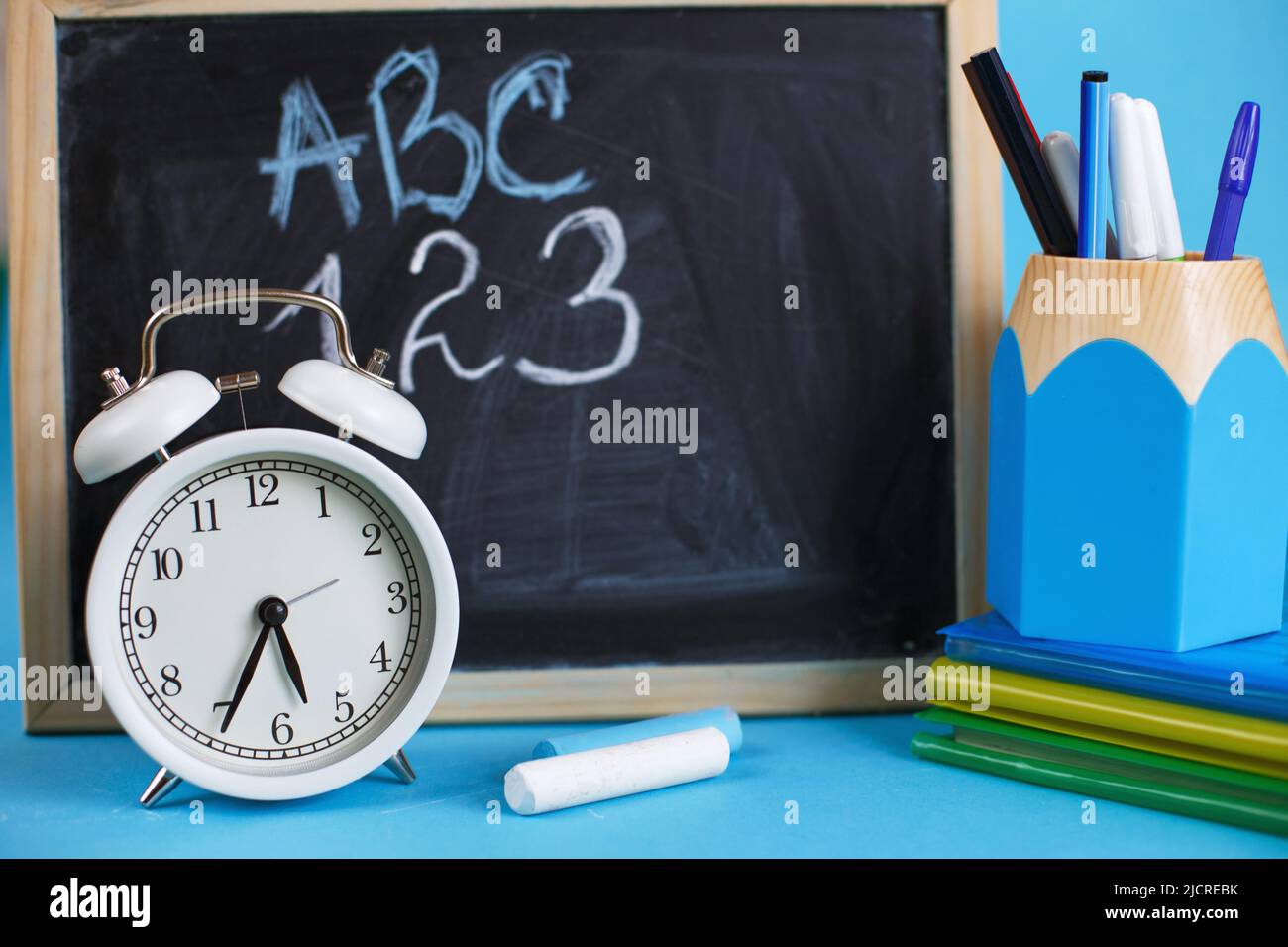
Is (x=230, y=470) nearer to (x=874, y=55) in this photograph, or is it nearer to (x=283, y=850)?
(x=283, y=850)

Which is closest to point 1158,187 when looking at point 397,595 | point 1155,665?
point 1155,665

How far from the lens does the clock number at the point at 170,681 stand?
0.94 meters

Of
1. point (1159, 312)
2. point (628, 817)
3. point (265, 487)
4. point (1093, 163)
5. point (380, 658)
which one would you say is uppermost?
point (1093, 163)

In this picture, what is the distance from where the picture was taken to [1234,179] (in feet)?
3.12

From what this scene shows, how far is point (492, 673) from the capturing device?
3.65 feet

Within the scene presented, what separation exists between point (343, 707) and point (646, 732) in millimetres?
218

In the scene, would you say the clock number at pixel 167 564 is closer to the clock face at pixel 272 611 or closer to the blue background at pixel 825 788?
the clock face at pixel 272 611

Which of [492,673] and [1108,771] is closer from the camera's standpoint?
[1108,771]

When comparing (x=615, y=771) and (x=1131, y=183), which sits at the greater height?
(x=1131, y=183)

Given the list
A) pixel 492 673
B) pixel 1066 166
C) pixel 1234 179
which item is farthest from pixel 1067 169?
pixel 492 673

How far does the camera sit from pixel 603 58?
3.60 ft

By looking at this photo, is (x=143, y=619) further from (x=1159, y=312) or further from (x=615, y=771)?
(x=1159, y=312)

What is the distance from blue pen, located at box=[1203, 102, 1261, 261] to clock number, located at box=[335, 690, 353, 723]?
2.17ft

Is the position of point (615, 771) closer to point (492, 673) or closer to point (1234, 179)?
point (492, 673)
